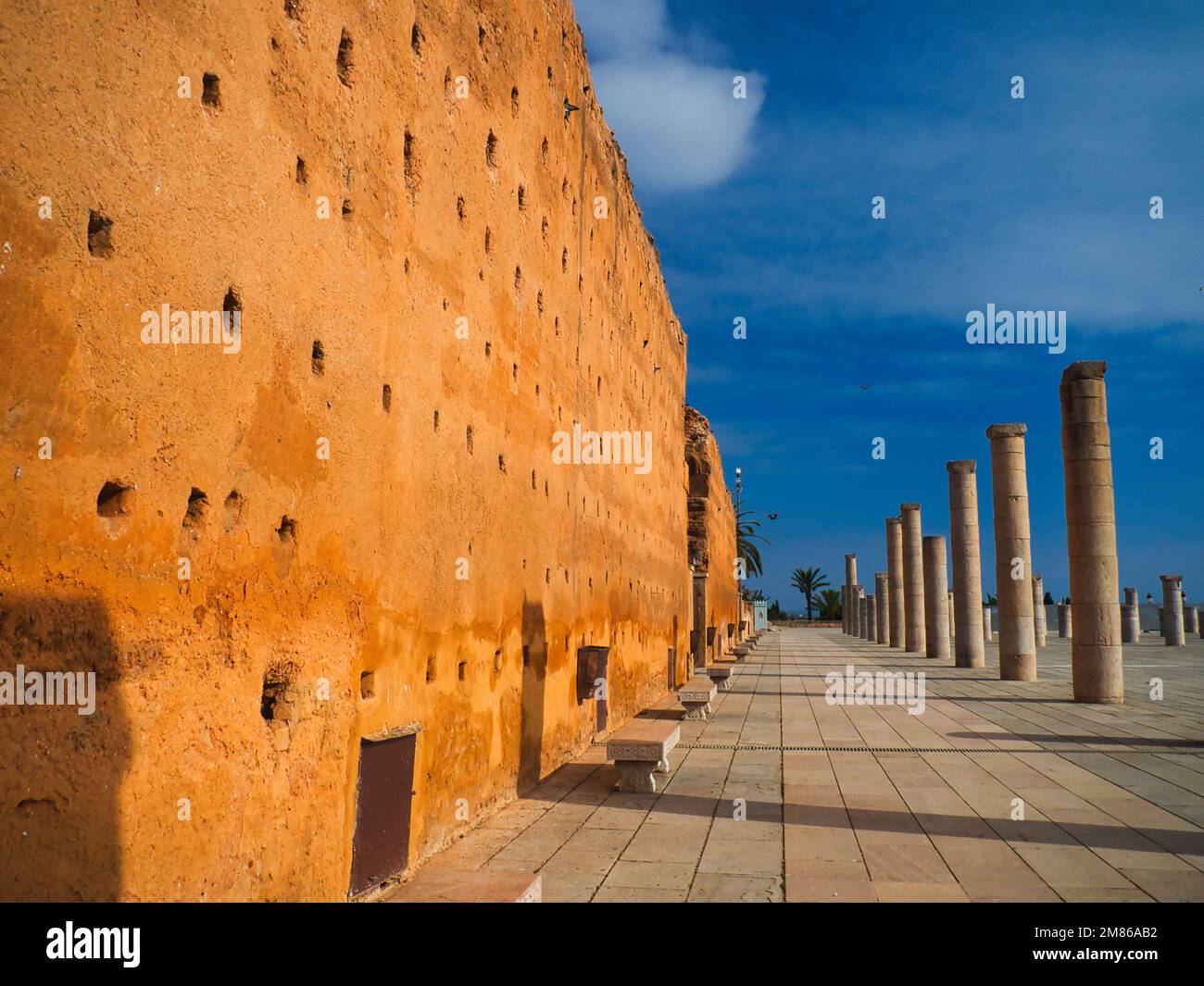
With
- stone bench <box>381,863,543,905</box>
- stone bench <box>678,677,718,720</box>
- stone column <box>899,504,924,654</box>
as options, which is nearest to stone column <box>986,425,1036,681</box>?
stone bench <box>678,677,718,720</box>

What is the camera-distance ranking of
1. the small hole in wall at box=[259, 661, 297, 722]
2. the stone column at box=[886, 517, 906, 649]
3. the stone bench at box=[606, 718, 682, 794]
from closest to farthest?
the small hole in wall at box=[259, 661, 297, 722] < the stone bench at box=[606, 718, 682, 794] < the stone column at box=[886, 517, 906, 649]

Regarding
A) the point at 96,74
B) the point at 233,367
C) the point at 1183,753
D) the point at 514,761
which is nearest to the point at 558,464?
the point at 514,761

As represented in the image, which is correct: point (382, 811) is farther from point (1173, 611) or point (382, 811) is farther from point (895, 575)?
point (1173, 611)

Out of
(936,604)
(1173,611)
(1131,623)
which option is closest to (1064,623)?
(1131,623)

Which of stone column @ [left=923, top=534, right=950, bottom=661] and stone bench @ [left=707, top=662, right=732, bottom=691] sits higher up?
stone column @ [left=923, top=534, right=950, bottom=661]

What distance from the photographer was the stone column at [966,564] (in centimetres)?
2308

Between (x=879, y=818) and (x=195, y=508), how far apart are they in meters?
5.22

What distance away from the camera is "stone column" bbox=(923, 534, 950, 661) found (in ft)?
89.9

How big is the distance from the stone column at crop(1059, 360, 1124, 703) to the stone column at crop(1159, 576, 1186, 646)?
25513 mm

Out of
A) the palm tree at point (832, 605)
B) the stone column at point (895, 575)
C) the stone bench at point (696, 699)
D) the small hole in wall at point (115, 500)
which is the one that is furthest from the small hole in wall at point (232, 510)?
the palm tree at point (832, 605)

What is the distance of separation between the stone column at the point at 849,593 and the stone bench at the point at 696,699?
43.7m

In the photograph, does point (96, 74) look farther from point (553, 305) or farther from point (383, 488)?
point (553, 305)

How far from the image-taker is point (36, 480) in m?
2.56

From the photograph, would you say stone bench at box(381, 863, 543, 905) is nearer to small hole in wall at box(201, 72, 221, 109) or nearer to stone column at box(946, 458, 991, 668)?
small hole in wall at box(201, 72, 221, 109)
